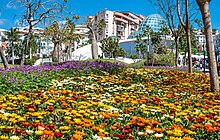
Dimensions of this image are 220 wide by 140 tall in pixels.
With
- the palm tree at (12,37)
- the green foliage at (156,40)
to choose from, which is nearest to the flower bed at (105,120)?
the green foliage at (156,40)

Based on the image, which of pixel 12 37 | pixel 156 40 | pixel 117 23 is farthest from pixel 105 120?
pixel 117 23

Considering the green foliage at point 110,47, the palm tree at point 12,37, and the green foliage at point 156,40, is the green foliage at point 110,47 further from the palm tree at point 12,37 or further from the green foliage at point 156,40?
the palm tree at point 12,37

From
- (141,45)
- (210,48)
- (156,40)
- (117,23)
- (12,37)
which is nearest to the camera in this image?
(210,48)

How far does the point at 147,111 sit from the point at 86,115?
102 cm

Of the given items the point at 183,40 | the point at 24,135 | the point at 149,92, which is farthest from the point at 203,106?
the point at 183,40

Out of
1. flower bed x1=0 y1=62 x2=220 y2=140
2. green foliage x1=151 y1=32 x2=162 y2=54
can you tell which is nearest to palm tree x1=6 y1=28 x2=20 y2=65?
green foliage x1=151 y1=32 x2=162 y2=54

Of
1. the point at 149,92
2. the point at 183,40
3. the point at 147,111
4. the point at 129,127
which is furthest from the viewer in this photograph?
the point at 183,40

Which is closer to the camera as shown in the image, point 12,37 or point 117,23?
point 12,37

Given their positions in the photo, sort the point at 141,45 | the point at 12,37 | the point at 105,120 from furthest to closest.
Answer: the point at 12,37 → the point at 141,45 → the point at 105,120

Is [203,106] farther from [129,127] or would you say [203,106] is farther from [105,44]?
[105,44]

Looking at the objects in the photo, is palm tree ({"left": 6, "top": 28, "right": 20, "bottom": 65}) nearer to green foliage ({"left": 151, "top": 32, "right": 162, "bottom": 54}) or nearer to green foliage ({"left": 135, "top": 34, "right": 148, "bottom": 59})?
green foliage ({"left": 135, "top": 34, "right": 148, "bottom": 59})

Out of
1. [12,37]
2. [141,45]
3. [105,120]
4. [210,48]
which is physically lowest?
[105,120]

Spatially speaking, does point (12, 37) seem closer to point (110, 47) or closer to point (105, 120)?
point (110, 47)

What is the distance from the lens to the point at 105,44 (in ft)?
195
